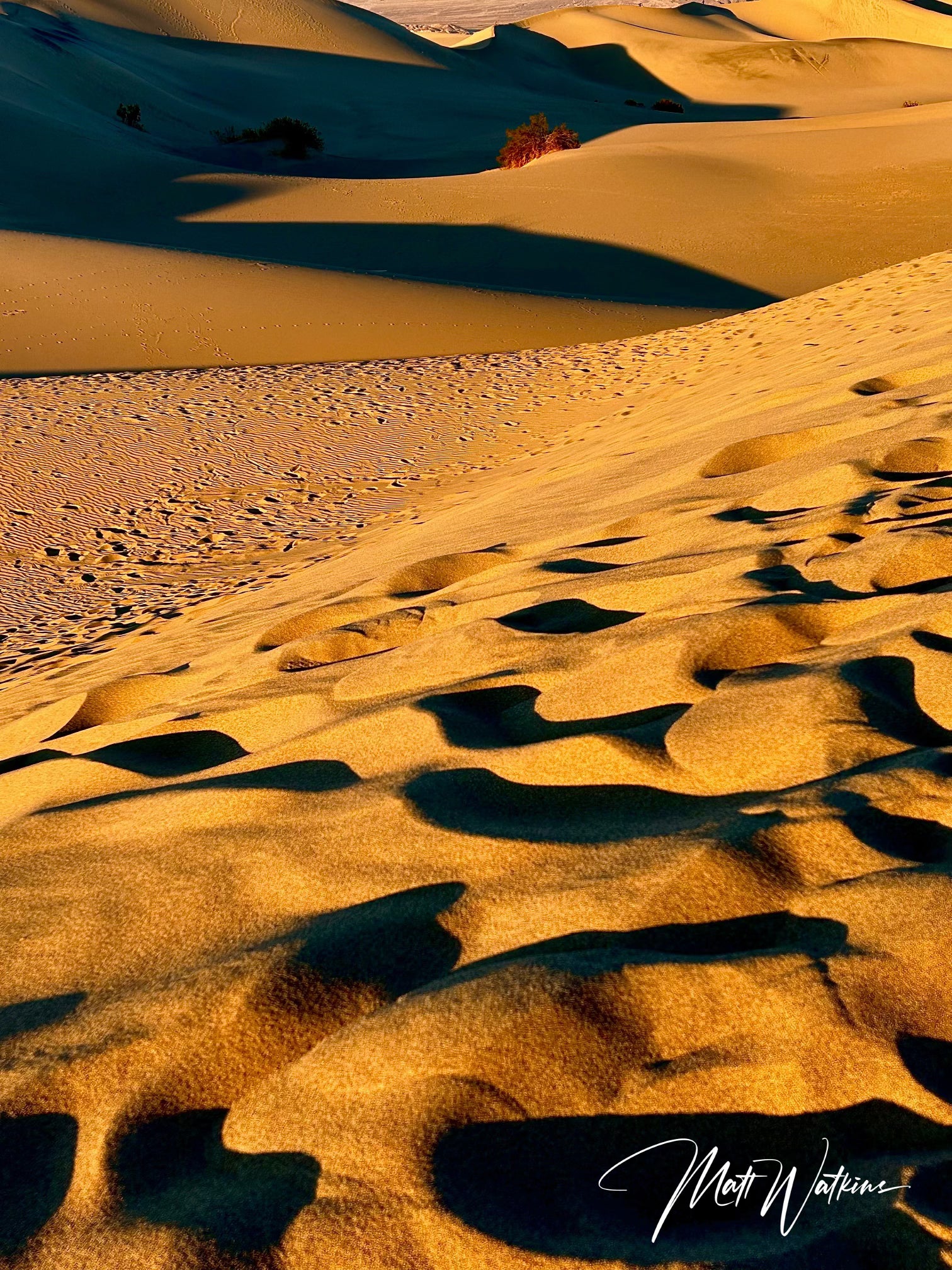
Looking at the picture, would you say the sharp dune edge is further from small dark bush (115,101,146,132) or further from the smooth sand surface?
small dark bush (115,101,146,132)

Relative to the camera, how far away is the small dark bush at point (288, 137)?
2458 centimetres

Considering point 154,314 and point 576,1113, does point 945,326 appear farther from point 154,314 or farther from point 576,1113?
point 154,314

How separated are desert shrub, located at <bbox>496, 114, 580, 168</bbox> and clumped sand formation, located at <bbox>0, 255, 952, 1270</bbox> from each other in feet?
63.5

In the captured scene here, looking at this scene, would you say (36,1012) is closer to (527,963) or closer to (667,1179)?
(527,963)

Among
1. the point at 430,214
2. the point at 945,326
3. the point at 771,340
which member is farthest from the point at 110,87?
the point at 945,326

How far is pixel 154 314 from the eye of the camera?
34.3ft

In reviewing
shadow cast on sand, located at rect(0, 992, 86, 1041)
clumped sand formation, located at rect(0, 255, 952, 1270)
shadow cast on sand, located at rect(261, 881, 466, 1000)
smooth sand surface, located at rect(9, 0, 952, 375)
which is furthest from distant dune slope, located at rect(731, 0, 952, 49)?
shadow cast on sand, located at rect(0, 992, 86, 1041)

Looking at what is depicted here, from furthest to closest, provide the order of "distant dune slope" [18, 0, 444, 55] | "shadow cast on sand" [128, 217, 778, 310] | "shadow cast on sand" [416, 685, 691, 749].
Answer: "distant dune slope" [18, 0, 444, 55], "shadow cast on sand" [128, 217, 778, 310], "shadow cast on sand" [416, 685, 691, 749]

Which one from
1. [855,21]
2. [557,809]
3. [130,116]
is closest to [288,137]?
[130,116]

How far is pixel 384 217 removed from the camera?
567 inches

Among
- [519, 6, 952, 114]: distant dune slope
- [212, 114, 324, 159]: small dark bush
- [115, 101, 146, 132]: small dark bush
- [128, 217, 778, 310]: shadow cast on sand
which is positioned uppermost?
[519, 6, 952, 114]: distant dune slope

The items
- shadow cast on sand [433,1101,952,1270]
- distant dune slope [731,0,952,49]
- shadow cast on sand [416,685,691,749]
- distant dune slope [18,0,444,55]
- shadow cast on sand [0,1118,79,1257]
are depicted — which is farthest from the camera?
distant dune slope [731,0,952,49]
